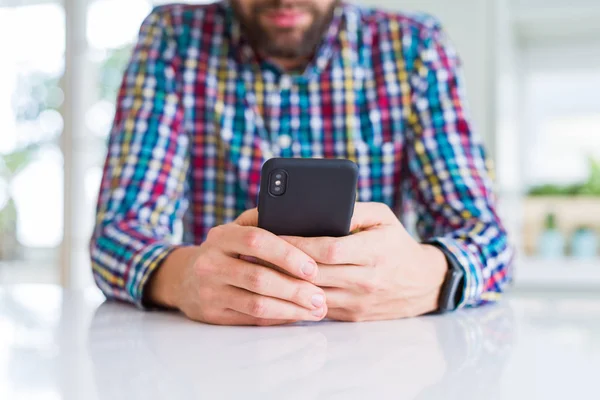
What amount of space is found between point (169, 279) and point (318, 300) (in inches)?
9.2

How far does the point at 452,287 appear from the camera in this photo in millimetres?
862

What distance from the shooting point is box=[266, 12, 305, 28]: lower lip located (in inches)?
45.3

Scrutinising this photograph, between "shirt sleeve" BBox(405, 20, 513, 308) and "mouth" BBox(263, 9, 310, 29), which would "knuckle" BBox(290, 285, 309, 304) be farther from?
"mouth" BBox(263, 9, 310, 29)

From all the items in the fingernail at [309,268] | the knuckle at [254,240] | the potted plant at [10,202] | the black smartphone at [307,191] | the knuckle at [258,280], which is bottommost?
the potted plant at [10,202]

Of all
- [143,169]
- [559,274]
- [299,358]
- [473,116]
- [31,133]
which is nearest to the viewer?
[299,358]

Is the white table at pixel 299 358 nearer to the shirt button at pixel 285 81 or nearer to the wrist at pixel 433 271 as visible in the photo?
the wrist at pixel 433 271

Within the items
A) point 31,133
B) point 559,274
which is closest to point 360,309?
point 559,274

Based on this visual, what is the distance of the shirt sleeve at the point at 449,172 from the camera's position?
982mm

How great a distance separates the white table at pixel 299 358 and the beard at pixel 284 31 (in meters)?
0.58

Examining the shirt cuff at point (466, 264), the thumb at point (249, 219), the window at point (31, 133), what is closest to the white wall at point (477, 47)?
the shirt cuff at point (466, 264)

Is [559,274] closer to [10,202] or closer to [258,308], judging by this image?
[258,308]

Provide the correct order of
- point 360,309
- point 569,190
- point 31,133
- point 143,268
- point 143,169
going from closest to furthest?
1. point 360,309
2. point 143,268
3. point 143,169
4. point 569,190
5. point 31,133

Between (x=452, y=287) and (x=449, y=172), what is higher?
(x=449, y=172)

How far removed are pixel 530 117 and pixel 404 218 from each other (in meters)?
1.49
